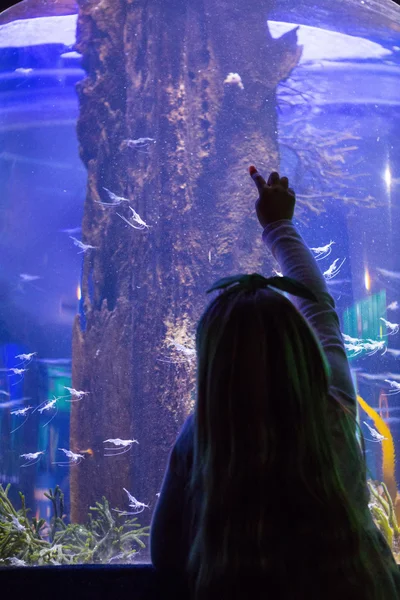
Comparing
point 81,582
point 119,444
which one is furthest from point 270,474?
point 119,444

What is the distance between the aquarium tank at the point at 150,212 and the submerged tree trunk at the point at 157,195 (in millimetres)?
16

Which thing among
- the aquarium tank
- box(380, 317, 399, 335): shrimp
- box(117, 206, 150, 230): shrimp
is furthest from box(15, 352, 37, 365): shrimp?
box(380, 317, 399, 335): shrimp

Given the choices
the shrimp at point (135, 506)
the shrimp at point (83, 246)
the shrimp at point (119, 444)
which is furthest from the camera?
the shrimp at point (83, 246)

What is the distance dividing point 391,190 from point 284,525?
4.21m

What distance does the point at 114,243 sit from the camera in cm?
425

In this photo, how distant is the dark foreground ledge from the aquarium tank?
271 centimetres

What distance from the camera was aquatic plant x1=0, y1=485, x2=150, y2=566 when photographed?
3492mm

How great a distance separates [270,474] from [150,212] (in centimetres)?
348

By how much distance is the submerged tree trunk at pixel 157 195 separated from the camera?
396 cm

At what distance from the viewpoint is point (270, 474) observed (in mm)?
864

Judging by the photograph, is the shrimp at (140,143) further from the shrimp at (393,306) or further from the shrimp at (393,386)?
the shrimp at (393,386)

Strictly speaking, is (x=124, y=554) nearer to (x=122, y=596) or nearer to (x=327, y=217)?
(x=122, y=596)

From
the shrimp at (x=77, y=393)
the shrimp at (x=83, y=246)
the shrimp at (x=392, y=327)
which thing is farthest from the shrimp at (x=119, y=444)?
the shrimp at (x=392, y=327)

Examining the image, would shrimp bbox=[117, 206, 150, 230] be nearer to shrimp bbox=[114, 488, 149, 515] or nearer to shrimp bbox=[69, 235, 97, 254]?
shrimp bbox=[69, 235, 97, 254]
